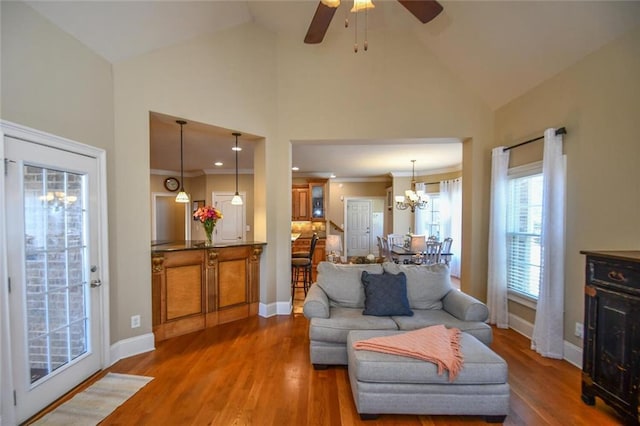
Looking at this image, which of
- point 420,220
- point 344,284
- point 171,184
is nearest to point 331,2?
point 344,284

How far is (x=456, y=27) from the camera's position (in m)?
3.38

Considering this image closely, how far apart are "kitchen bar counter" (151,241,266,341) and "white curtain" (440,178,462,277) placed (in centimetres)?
501

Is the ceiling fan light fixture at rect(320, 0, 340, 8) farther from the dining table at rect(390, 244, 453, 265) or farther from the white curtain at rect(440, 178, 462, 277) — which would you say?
the white curtain at rect(440, 178, 462, 277)

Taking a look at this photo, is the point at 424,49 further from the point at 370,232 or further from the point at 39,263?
the point at 370,232

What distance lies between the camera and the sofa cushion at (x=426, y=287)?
124 inches

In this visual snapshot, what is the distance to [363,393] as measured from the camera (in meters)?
1.99

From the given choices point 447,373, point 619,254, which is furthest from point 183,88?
point 619,254

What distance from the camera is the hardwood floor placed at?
2041mm

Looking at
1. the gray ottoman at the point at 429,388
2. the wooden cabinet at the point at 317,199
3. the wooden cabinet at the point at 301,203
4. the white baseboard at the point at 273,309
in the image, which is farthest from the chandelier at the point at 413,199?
the gray ottoman at the point at 429,388

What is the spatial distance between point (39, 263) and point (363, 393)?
253cm

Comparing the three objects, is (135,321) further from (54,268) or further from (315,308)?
(315,308)

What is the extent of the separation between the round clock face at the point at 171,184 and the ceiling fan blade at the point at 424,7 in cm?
765

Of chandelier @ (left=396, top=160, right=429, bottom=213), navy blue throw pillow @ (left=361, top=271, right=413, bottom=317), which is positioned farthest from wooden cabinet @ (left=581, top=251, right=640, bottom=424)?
chandelier @ (left=396, top=160, right=429, bottom=213)

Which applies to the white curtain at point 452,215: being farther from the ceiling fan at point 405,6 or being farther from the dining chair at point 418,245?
the ceiling fan at point 405,6
